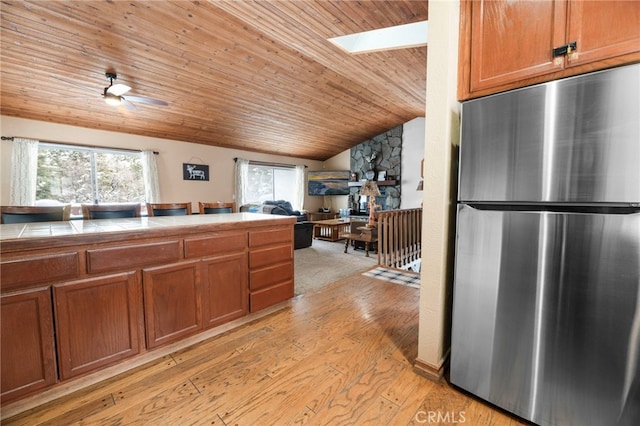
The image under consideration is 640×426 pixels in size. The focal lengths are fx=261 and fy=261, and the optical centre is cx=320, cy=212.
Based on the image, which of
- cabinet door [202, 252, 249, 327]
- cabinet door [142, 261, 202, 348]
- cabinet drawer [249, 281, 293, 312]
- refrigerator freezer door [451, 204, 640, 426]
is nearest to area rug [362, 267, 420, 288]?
cabinet drawer [249, 281, 293, 312]

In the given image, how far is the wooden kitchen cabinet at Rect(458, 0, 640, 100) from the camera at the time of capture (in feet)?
3.59

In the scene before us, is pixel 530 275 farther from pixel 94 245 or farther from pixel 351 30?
pixel 351 30

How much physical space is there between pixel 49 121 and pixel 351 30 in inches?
211

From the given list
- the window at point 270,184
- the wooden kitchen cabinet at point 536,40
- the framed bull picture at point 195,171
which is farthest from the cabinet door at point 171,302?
the window at point 270,184

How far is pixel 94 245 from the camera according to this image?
62.2 inches

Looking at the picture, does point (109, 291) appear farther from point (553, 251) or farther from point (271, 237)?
point (553, 251)

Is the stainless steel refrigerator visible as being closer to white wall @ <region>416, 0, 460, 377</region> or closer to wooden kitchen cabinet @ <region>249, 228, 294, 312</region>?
white wall @ <region>416, 0, 460, 377</region>

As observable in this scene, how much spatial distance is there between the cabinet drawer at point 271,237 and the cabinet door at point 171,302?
53 centimetres

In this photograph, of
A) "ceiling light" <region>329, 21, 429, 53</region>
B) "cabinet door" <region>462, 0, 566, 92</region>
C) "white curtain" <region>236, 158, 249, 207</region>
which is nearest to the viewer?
"cabinet door" <region>462, 0, 566, 92</region>

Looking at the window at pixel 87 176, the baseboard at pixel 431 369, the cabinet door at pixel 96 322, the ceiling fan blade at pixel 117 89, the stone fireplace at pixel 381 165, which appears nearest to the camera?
the cabinet door at pixel 96 322

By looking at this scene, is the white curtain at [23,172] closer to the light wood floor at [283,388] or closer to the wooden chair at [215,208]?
the wooden chair at [215,208]

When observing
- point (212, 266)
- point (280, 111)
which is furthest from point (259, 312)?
point (280, 111)

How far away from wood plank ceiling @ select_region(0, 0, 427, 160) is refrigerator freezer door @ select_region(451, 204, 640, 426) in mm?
2883

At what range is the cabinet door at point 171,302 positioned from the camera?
71.2 inches
